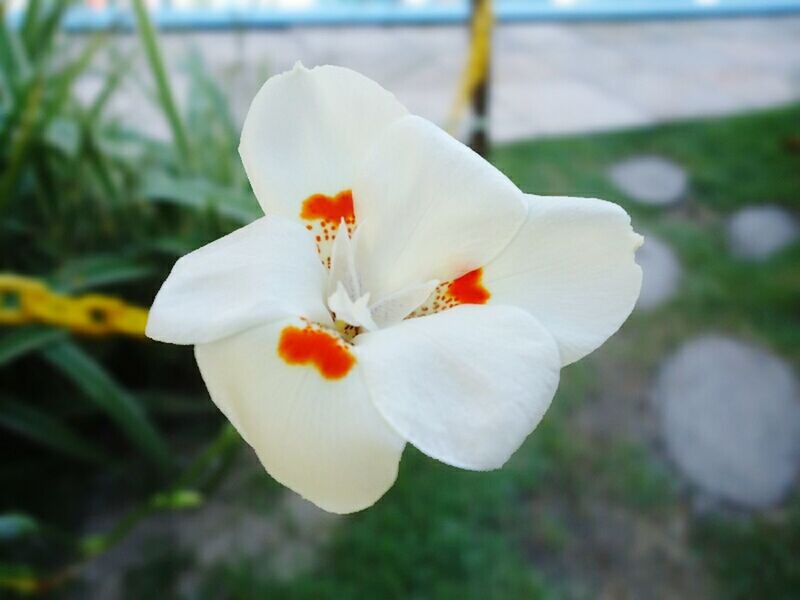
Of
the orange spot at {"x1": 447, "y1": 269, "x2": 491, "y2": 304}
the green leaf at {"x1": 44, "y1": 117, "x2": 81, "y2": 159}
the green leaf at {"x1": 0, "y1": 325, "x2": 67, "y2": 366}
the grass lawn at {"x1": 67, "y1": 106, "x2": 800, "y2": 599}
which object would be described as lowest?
the grass lawn at {"x1": 67, "y1": 106, "x2": 800, "y2": 599}

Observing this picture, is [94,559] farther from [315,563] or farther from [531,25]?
[531,25]

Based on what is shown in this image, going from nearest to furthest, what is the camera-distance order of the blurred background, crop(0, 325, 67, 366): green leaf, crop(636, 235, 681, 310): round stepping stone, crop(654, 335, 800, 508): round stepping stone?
crop(0, 325, 67, 366): green leaf
the blurred background
crop(654, 335, 800, 508): round stepping stone
crop(636, 235, 681, 310): round stepping stone

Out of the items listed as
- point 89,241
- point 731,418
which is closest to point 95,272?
point 89,241

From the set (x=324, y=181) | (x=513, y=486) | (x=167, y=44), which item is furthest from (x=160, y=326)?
(x=167, y=44)

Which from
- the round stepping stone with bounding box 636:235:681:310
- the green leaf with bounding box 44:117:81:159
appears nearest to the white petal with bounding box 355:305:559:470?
the green leaf with bounding box 44:117:81:159

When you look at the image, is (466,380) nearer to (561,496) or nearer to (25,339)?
(25,339)

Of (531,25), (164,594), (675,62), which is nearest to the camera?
(164,594)

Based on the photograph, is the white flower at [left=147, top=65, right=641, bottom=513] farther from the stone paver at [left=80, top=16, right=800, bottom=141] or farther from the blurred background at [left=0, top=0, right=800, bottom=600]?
the stone paver at [left=80, top=16, right=800, bottom=141]
